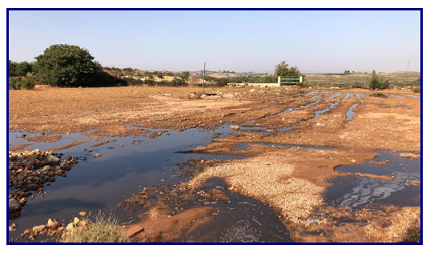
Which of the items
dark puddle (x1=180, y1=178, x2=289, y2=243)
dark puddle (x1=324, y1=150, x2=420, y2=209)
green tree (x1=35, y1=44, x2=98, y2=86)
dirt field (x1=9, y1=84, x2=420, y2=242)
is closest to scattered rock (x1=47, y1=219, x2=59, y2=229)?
dirt field (x1=9, y1=84, x2=420, y2=242)

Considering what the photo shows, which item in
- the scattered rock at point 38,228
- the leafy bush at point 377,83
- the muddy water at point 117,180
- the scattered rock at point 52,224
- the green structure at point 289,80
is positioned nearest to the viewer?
the scattered rock at point 38,228

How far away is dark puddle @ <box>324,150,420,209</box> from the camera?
18.2 ft

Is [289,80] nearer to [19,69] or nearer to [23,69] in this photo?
[23,69]

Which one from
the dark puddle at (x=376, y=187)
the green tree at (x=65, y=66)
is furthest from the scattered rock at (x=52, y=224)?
the green tree at (x=65, y=66)

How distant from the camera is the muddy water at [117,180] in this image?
4875 millimetres

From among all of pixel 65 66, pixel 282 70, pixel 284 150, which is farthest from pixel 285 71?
pixel 284 150

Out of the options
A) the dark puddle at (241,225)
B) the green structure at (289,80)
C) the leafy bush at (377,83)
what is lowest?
the dark puddle at (241,225)

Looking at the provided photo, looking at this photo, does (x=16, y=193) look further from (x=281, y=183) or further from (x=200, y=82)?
(x=200, y=82)

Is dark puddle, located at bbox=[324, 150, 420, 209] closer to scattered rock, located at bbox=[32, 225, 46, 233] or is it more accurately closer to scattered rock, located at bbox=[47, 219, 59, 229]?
scattered rock, located at bbox=[47, 219, 59, 229]

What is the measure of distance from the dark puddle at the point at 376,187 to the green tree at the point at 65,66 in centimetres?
3339

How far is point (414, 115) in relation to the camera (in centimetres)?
1620

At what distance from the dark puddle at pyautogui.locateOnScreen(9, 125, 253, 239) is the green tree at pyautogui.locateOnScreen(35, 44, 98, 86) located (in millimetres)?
25287

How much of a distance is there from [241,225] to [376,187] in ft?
11.0

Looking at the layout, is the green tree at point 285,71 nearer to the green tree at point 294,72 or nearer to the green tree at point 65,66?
the green tree at point 294,72
